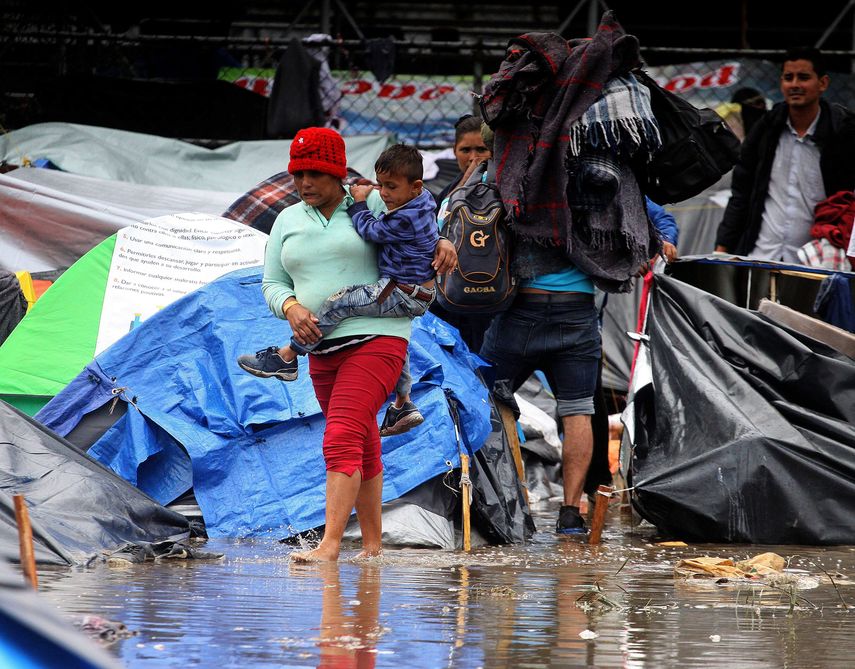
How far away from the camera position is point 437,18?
14.5 m

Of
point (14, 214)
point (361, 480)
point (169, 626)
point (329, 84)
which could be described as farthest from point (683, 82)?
point (169, 626)

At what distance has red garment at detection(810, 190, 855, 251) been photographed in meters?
7.07

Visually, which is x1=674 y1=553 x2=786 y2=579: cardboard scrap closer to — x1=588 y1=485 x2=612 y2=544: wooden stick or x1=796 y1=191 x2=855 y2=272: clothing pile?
x1=588 y1=485 x2=612 y2=544: wooden stick

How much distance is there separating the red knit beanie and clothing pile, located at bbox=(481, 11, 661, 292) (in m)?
1.03

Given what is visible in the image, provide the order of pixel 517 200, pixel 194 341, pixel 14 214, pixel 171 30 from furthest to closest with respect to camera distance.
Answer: pixel 171 30 < pixel 14 214 < pixel 194 341 < pixel 517 200

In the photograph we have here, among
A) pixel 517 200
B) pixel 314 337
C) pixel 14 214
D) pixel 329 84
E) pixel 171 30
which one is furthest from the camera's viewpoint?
pixel 171 30

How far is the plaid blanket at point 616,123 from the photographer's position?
5527 millimetres

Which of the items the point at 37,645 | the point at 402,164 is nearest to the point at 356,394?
the point at 402,164

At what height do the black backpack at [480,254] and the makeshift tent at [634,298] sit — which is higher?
the makeshift tent at [634,298]

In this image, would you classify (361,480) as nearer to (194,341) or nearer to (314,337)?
(314,337)

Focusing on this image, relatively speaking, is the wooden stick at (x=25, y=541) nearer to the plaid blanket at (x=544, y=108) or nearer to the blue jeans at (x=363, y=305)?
the blue jeans at (x=363, y=305)

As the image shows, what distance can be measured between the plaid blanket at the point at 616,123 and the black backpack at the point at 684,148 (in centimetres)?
23

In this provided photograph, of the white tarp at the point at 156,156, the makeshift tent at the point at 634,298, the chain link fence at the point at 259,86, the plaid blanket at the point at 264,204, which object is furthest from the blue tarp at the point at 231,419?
the chain link fence at the point at 259,86

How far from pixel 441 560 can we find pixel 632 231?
5.67ft
